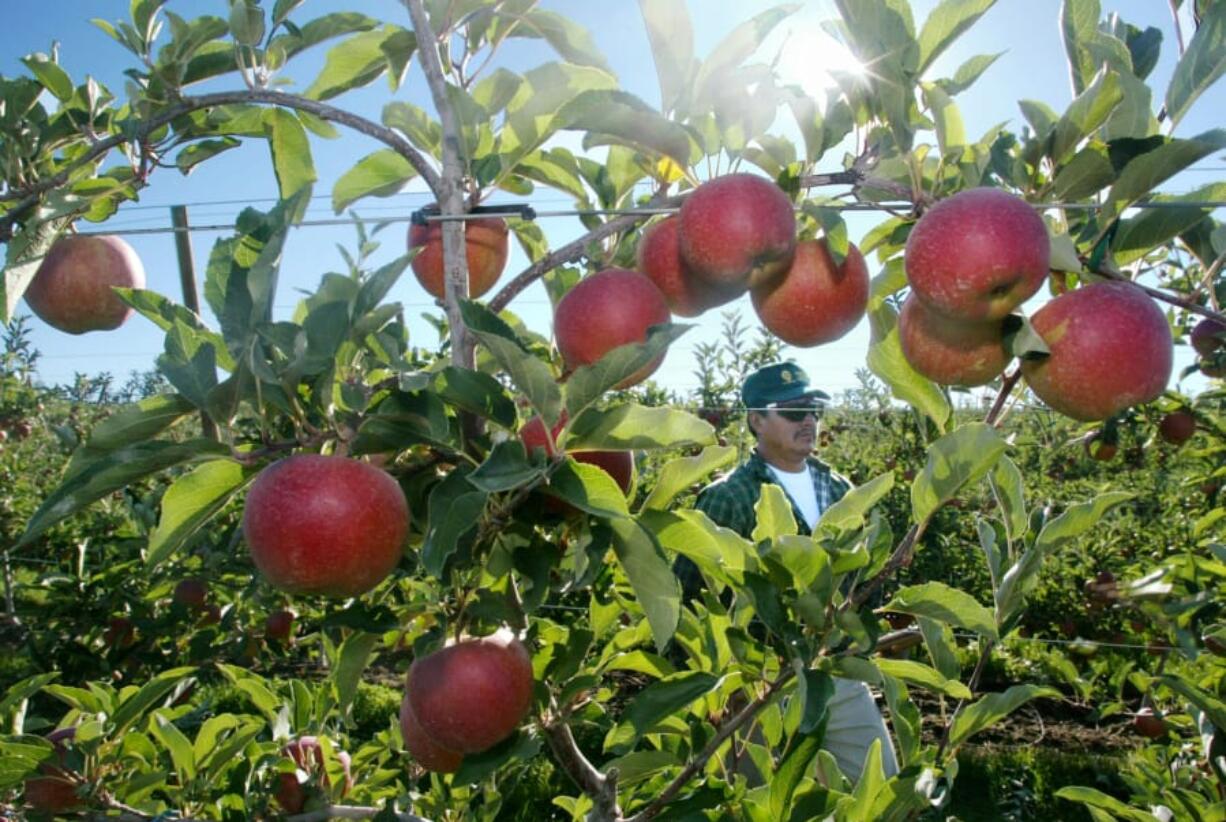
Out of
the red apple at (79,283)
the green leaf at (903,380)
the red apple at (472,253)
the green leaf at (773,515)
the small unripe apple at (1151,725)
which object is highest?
the red apple at (79,283)

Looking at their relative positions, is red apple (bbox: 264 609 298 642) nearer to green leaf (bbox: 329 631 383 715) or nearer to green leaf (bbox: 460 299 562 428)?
green leaf (bbox: 329 631 383 715)

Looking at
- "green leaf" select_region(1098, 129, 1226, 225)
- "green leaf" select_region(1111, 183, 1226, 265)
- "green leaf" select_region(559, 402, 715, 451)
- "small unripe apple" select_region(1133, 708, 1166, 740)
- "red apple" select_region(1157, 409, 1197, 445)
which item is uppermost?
"green leaf" select_region(1098, 129, 1226, 225)

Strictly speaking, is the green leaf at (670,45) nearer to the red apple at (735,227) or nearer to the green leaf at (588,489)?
the red apple at (735,227)

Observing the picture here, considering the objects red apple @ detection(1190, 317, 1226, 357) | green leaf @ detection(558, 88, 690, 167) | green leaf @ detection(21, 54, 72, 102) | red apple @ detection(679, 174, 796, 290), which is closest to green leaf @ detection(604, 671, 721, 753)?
red apple @ detection(679, 174, 796, 290)

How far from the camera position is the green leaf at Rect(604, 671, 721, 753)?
38.7 inches

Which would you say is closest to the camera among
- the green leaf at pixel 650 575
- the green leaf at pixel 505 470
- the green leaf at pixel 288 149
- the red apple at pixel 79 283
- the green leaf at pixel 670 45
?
the green leaf at pixel 505 470

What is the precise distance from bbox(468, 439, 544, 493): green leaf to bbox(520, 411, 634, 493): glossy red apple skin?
0.29 ft

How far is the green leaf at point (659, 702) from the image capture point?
98cm

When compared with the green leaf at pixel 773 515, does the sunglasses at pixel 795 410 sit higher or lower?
lower

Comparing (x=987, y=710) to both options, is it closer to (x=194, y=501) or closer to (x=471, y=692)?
(x=471, y=692)

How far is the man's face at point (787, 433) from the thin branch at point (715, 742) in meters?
1.83

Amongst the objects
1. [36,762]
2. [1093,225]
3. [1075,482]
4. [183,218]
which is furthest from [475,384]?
[1075,482]

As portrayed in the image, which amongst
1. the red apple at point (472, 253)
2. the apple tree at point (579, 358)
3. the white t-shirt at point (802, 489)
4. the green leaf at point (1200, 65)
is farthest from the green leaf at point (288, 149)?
the white t-shirt at point (802, 489)

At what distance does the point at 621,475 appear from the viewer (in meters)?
1.04
